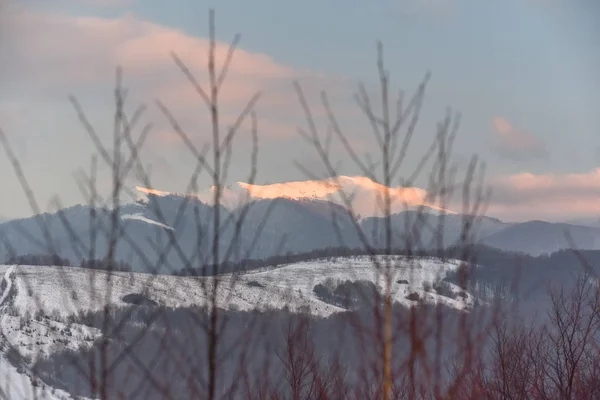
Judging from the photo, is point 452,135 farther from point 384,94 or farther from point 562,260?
point 562,260

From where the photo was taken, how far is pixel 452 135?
3.34 metres

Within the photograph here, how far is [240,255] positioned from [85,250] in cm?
80

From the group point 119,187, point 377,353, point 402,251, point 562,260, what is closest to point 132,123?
point 119,187

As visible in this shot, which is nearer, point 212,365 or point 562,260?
point 212,365

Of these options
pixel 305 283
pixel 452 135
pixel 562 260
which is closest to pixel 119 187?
pixel 452 135

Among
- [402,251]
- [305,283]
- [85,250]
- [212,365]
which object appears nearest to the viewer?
[212,365]

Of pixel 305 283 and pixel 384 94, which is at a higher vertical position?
pixel 384 94

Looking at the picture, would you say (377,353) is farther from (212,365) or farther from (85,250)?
(85,250)

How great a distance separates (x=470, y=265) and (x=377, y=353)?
57 cm

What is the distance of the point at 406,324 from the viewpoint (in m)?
3.15

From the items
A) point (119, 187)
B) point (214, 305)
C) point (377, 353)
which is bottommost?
point (377, 353)

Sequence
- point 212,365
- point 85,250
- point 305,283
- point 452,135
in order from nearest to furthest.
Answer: point 212,365 < point 85,250 < point 452,135 < point 305,283

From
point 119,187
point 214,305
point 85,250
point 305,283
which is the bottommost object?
point 305,283

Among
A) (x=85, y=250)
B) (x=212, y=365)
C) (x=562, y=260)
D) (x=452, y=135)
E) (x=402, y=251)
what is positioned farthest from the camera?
(x=562, y=260)
